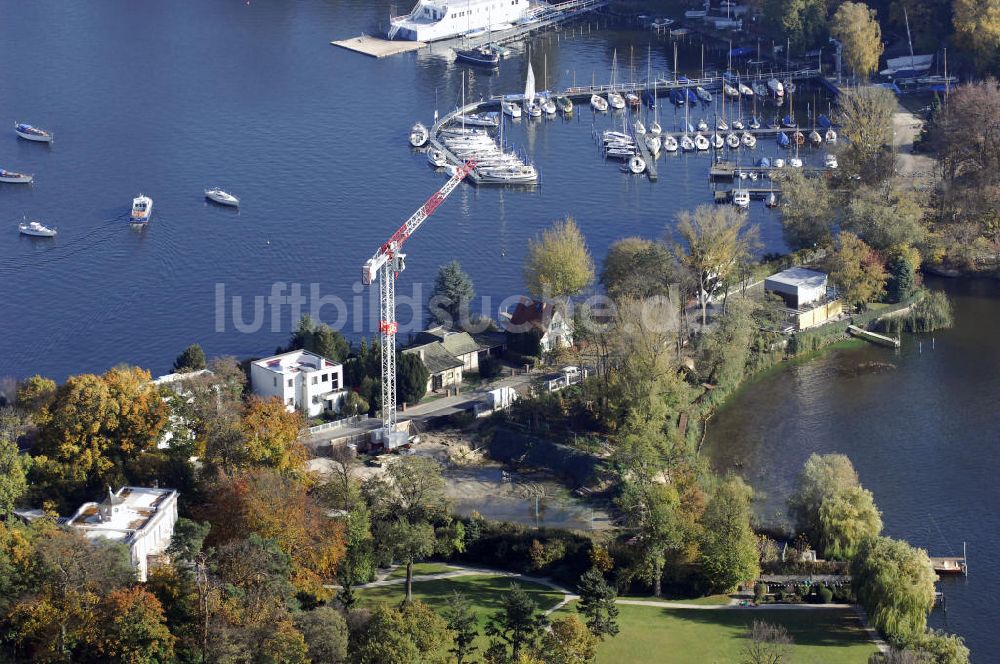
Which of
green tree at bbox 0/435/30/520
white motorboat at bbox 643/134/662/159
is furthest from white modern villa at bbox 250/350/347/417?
white motorboat at bbox 643/134/662/159

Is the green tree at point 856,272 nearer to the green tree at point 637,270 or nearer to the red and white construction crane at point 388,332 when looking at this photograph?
the green tree at point 637,270

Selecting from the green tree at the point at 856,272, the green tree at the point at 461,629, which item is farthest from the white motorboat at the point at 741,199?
the green tree at the point at 461,629

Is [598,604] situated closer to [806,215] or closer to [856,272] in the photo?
[856,272]

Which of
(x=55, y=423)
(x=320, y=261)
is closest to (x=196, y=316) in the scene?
(x=320, y=261)

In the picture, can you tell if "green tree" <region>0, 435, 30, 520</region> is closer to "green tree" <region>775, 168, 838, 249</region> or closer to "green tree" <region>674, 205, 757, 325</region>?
"green tree" <region>674, 205, 757, 325</region>

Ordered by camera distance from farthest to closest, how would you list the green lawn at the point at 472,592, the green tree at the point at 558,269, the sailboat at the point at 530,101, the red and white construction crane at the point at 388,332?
the sailboat at the point at 530,101, the green tree at the point at 558,269, the red and white construction crane at the point at 388,332, the green lawn at the point at 472,592

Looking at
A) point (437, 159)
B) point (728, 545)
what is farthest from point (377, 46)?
point (728, 545)
